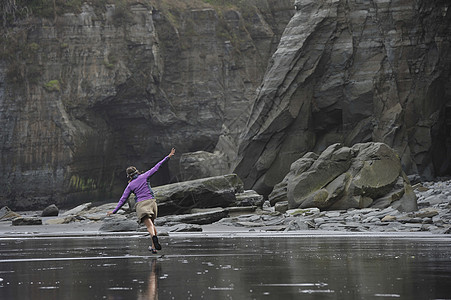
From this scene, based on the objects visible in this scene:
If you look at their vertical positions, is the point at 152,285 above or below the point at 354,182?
below

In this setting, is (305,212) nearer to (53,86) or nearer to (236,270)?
(236,270)

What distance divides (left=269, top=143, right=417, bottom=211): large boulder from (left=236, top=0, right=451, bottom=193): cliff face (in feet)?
54.2

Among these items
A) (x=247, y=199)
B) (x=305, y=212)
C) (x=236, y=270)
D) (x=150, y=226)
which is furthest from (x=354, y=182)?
(x=236, y=270)

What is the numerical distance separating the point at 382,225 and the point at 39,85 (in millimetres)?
→ 47358

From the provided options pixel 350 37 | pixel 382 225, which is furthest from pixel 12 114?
pixel 382 225

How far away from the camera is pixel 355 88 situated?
4575 centimetres

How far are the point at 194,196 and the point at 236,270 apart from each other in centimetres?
1813

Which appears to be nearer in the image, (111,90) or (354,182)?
(354,182)

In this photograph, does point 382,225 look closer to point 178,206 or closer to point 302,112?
point 178,206

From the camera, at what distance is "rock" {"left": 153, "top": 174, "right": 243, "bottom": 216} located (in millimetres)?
28422

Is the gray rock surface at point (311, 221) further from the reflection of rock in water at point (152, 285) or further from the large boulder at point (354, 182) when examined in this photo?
the reflection of rock in water at point (152, 285)

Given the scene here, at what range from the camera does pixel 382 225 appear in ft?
69.8

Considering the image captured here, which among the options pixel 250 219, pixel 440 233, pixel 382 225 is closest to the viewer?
pixel 440 233

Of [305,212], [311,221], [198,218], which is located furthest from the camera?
[305,212]
